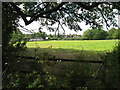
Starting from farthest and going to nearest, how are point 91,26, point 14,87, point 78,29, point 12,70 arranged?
→ point 78,29 → point 91,26 → point 12,70 → point 14,87

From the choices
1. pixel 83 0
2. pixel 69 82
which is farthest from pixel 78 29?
pixel 69 82

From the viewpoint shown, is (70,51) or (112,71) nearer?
(112,71)

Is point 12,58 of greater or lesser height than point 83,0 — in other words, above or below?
below

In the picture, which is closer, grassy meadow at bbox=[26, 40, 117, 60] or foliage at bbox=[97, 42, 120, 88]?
foliage at bbox=[97, 42, 120, 88]

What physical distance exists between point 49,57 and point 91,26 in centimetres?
670

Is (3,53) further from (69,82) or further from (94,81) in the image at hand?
(94,81)

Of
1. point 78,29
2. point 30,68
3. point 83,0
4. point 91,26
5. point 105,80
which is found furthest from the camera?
point 78,29

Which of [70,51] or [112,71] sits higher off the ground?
[112,71]

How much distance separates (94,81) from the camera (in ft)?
11.0

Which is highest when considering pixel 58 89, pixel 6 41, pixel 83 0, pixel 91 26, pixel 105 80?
pixel 83 0

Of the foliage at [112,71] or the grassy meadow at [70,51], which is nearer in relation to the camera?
the foliage at [112,71]

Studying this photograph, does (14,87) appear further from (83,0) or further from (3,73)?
(83,0)

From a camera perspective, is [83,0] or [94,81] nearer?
[94,81]

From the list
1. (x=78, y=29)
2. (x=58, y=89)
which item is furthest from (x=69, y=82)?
(x=78, y=29)
